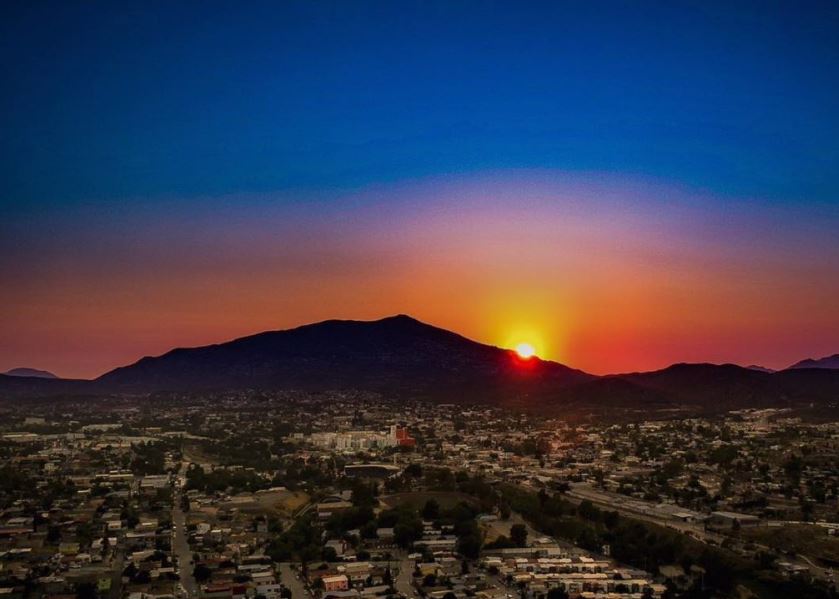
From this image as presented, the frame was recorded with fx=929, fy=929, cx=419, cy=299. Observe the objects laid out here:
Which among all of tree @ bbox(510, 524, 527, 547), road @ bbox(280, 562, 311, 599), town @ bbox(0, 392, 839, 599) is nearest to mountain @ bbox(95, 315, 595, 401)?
town @ bbox(0, 392, 839, 599)

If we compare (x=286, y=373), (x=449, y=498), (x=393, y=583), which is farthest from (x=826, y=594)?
(x=286, y=373)

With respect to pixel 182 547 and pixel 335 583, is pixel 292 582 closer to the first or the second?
pixel 335 583

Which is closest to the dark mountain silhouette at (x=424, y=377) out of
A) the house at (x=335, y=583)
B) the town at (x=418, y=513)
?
the town at (x=418, y=513)

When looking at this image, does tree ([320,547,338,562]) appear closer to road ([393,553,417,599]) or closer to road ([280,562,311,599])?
road ([280,562,311,599])

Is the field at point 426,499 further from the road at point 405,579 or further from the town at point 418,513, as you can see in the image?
the road at point 405,579

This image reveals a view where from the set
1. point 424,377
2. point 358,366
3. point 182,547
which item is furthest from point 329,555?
point 358,366
